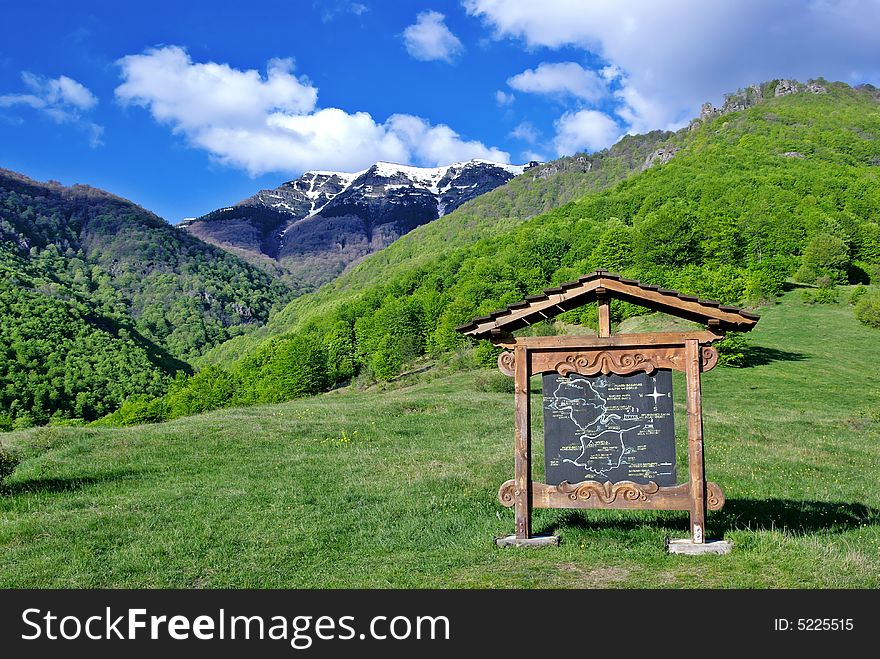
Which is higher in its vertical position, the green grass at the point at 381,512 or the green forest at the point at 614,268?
the green forest at the point at 614,268

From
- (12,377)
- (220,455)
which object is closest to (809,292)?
(220,455)

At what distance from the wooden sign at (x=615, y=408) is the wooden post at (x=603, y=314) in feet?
0.06

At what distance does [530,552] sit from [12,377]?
13691cm

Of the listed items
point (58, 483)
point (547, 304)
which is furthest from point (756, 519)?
point (58, 483)

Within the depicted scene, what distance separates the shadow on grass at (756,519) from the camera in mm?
11836

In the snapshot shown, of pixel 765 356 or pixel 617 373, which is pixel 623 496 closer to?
pixel 617 373

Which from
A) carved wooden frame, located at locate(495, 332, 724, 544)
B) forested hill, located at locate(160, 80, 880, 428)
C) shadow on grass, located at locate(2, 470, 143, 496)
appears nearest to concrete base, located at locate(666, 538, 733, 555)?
carved wooden frame, located at locate(495, 332, 724, 544)

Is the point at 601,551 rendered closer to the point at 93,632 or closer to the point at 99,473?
the point at 93,632

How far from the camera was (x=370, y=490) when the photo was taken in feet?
53.7

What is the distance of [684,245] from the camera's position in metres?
90.9

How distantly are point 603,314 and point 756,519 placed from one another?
5.31 metres

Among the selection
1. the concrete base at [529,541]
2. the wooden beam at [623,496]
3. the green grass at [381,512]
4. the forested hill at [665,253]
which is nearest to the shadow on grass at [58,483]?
the green grass at [381,512]

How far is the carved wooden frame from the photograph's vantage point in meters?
10.4

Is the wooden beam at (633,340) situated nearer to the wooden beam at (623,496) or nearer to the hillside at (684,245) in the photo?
the wooden beam at (623,496)
